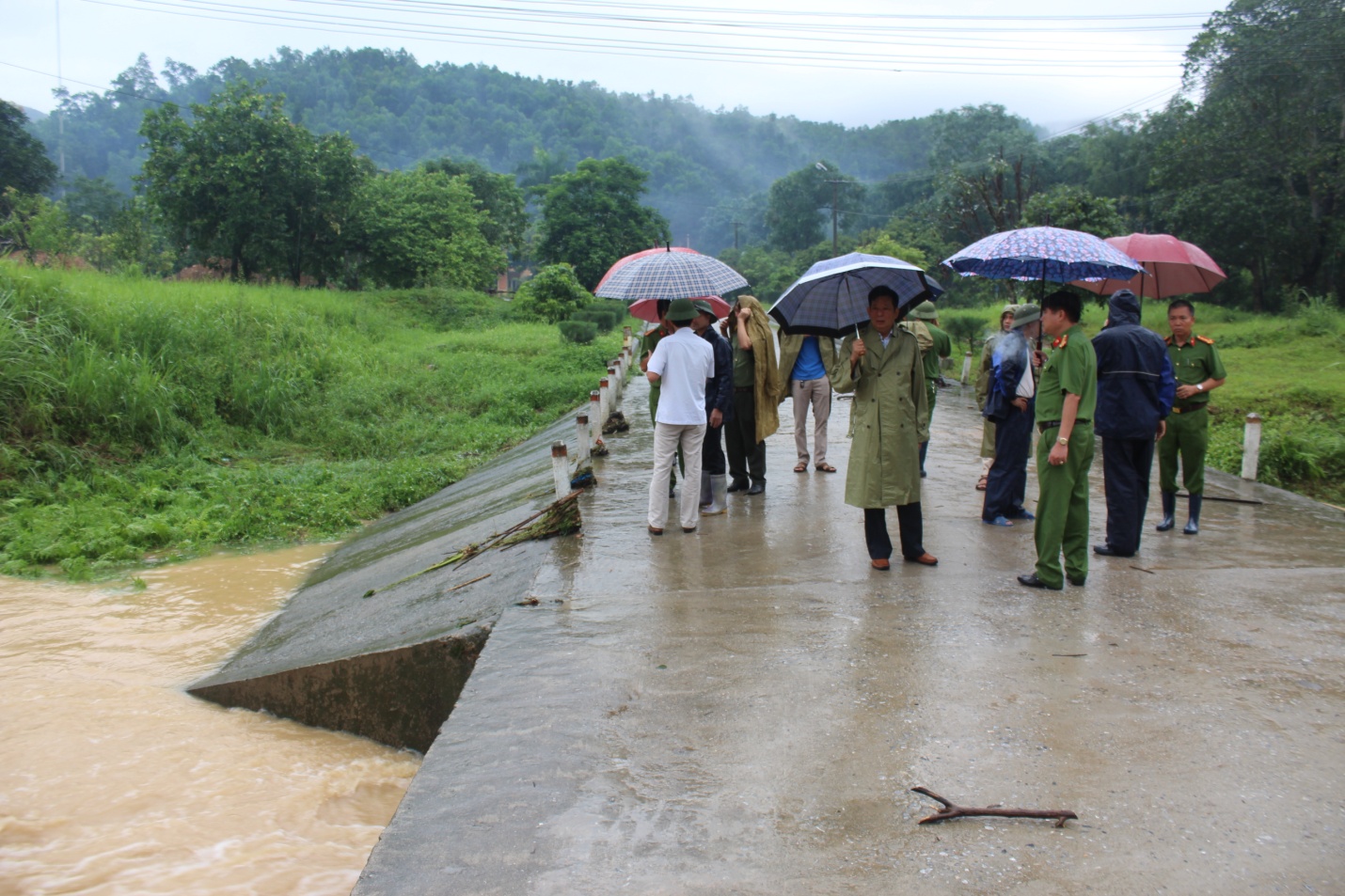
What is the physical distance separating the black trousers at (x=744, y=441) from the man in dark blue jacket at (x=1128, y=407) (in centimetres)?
267

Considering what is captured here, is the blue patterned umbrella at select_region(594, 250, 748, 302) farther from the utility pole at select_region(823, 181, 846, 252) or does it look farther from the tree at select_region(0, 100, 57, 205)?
the utility pole at select_region(823, 181, 846, 252)

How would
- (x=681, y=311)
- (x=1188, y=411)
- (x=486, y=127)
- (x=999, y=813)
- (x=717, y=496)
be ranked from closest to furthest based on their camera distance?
1. (x=999, y=813)
2. (x=681, y=311)
3. (x=1188, y=411)
4. (x=717, y=496)
5. (x=486, y=127)

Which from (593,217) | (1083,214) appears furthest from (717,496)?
(593,217)

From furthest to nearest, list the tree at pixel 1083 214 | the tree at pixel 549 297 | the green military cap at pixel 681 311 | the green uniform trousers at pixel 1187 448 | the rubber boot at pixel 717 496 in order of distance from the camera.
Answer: the tree at pixel 549 297 → the tree at pixel 1083 214 → the rubber boot at pixel 717 496 → the green uniform trousers at pixel 1187 448 → the green military cap at pixel 681 311

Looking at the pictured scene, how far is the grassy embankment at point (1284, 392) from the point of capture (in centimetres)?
1027

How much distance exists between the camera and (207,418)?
1384 cm

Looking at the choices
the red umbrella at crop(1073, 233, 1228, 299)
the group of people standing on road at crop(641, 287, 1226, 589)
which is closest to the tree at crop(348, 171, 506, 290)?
the group of people standing on road at crop(641, 287, 1226, 589)

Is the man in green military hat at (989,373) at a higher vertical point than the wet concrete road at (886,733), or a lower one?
higher

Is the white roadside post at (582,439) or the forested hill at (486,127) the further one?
the forested hill at (486,127)

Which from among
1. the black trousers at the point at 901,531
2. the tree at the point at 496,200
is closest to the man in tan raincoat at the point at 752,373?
the black trousers at the point at 901,531

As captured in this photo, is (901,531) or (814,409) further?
(814,409)

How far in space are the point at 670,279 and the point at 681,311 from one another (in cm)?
42

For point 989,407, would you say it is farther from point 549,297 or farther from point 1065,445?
point 549,297

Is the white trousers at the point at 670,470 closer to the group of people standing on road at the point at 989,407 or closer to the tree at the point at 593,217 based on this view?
the group of people standing on road at the point at 989,407
